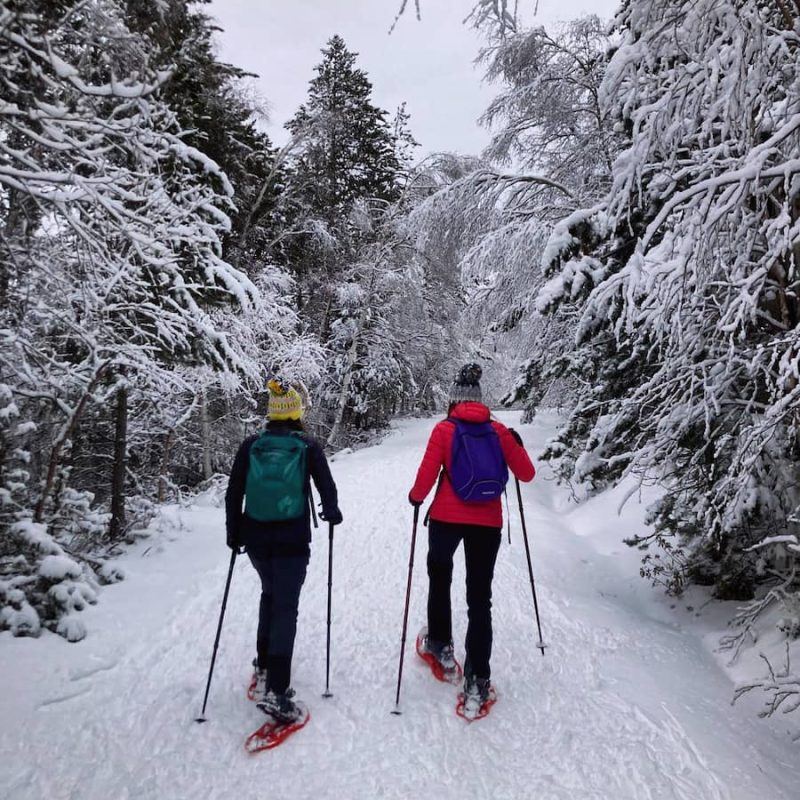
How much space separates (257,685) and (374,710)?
86cm

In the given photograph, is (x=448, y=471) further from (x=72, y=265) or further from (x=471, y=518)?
(x=72, y=265)

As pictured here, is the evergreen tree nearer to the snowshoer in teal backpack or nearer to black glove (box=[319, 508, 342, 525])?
the snowshoer in teal backpack

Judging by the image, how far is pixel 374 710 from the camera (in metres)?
3.72

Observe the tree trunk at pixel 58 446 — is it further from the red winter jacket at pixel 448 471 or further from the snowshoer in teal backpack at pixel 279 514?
the red winter jacket at pixel 448 471

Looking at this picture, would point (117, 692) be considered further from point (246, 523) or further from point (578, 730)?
point (578, 730)

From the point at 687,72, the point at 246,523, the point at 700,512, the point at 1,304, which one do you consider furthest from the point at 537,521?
the point at 1,304

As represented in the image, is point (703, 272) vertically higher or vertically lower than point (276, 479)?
higher

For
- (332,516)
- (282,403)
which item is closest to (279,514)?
(332,516)

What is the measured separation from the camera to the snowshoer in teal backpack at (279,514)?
3.52 meters

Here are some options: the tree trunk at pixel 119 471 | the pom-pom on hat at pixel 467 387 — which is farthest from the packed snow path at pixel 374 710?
the pom-pom on hat at pixel 467 387

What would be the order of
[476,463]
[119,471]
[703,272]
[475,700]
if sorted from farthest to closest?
[119,471] < [476,463] < [475,700] < [703,272]

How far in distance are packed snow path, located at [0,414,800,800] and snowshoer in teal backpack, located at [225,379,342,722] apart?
46cm

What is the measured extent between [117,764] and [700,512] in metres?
4.65

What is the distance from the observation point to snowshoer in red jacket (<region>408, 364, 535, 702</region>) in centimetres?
379
